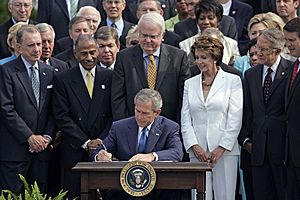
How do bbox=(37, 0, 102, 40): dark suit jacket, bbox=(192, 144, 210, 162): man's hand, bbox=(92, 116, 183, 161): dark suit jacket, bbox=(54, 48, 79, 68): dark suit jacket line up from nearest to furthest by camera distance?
bbox=(92, 116, 183, 161): dark suit jacket, bbox=(192, 144, 210, 162): man's hand, bbox=(54, 48, 79, 68): dark suit jacket, bbox=(37, 0, 102, 40): dark suit jacket

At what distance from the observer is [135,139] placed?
31.0 ft

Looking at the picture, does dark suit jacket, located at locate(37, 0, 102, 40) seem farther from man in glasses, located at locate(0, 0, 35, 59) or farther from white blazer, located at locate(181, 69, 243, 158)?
white blazer, located at locate(181, 69, 243, 158)

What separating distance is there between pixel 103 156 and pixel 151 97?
0.76 m

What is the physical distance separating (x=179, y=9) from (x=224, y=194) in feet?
10.8

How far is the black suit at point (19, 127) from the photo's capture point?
1009 centimetres

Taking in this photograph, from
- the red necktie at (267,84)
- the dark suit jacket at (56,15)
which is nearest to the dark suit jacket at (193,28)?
→ the red necktie at (267,84)

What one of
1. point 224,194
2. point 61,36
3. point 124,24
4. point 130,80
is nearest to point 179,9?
point 124,24

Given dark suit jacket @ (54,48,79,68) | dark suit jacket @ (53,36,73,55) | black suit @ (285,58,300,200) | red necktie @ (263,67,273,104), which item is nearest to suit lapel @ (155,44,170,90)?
red necktie @ (263,67,273,104)

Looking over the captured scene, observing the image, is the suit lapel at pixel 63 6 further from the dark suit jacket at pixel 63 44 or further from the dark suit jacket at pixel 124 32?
the dark suit jacket at pixel 63 44

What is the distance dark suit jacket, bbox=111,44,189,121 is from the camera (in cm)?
1009

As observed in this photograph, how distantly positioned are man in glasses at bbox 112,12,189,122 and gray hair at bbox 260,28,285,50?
98 cm

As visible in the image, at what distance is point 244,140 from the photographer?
33.0ft

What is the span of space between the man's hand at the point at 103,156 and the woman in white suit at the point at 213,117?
3.27 ft

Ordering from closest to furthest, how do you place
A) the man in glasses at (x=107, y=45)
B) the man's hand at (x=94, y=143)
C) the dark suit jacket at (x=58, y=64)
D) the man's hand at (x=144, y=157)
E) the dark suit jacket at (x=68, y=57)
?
the man's hand at (x=144, y=157) → the man's hand at (x=94, y=143) → the man in glasses at (x=107, y=45) → the dark suit jacket at (x=58, y=64) → the dark suit jacket at (x=68, y=57)
